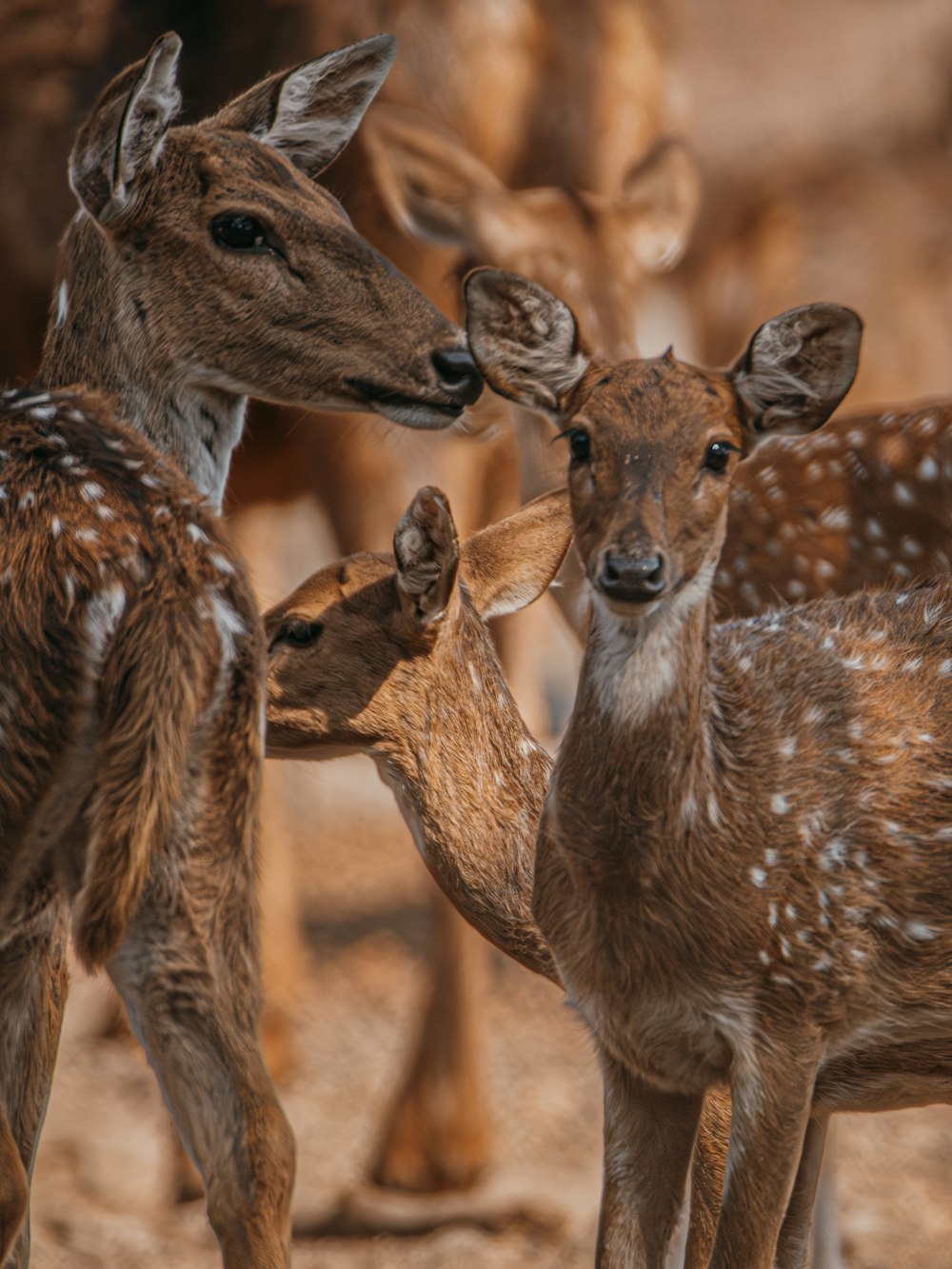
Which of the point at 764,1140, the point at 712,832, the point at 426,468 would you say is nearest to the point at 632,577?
the point at 712,832

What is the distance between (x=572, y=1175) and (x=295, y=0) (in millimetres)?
3374

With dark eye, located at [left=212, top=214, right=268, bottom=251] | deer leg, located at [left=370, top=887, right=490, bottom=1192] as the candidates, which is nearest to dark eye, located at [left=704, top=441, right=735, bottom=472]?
dark eye, located at [left=212, top=214, right=268, bottom=251]

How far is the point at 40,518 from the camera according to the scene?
9.98 feet

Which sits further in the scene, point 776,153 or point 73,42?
point 776,153

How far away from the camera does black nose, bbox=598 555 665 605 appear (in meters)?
2.97

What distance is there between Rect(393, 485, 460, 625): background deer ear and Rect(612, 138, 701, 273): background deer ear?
219 cm

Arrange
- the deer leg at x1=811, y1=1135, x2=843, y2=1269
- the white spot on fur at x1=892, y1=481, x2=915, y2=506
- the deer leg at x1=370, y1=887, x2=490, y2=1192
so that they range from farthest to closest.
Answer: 1. the deer leg at x1=370, y1=887, x2=490, y2=1192
2. the deer leg at x1=811, y1=1135, x2=843, y2=1269
3. the white spot on fur at x1=892, y1=481, x2=915, y2=506

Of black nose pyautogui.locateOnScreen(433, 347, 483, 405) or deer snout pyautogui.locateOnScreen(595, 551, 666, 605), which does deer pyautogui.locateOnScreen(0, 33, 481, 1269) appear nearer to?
black nose pyautogui.locateOnScreen(433, 347, 483, 405)

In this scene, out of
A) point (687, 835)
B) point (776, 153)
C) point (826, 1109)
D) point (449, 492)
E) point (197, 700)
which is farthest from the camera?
point (776, 153)

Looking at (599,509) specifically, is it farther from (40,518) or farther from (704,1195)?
(704,1195)

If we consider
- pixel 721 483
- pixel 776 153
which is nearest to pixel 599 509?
pixel 721 483

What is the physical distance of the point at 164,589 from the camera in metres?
3.01

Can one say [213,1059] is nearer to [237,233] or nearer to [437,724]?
[437,724]

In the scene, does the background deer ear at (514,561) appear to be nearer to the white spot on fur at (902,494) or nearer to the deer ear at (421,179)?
the white spot on fur at (902,494)
